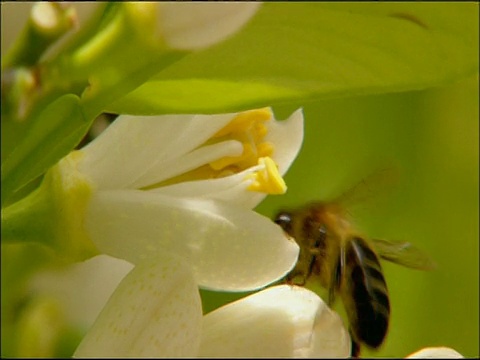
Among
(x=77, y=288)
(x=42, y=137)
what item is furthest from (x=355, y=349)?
(x=77, y=288)

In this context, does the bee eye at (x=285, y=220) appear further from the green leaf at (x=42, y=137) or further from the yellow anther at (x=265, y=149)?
the green leaf at (x=42, y=137)

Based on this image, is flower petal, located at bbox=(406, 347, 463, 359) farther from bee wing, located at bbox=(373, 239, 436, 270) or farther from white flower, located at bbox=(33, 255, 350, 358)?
bee wing, located at bbox=(373, 239, 436, 270)

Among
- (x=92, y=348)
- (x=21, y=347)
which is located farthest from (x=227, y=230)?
(x=21, y=347)

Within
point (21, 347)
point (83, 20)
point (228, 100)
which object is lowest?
point (21, 347)

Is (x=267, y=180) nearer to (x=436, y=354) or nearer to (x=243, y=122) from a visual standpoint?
(x=243, y=122)

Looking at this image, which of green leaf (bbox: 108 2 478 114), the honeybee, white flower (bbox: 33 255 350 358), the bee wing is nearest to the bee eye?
the honeybee

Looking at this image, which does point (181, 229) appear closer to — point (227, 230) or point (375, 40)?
point (227, 230)
